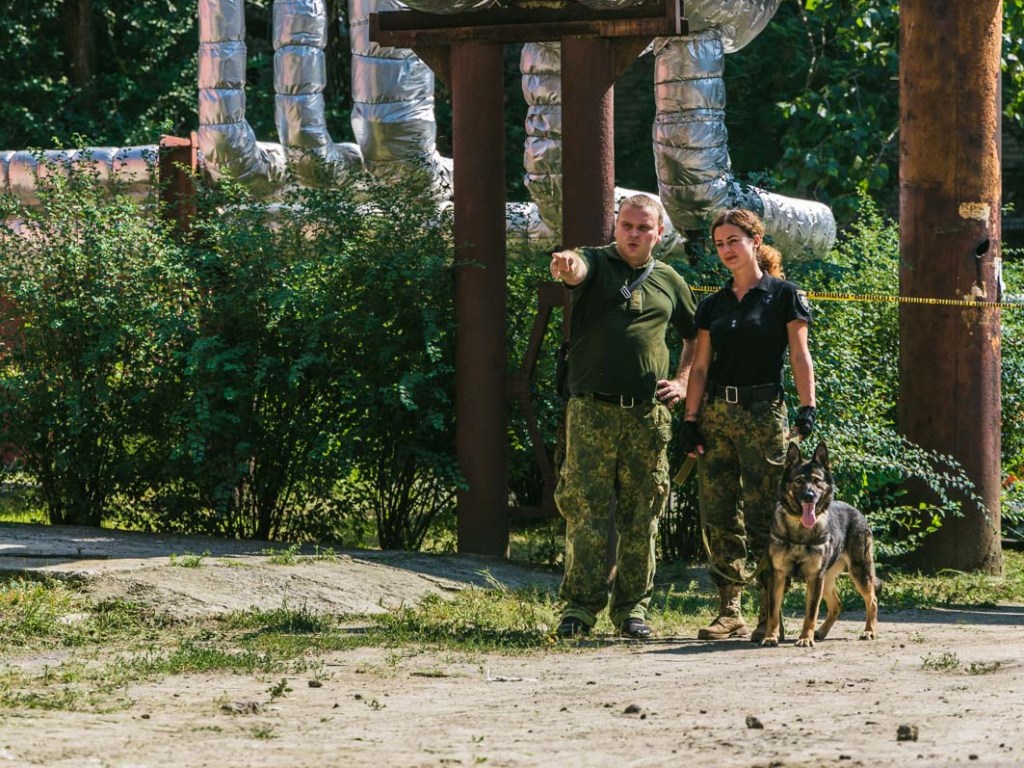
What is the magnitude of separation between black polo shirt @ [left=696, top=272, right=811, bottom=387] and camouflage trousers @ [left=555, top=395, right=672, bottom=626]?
0.42 metres

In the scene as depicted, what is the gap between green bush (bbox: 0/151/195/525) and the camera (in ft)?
35.1

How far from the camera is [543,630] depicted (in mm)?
8109

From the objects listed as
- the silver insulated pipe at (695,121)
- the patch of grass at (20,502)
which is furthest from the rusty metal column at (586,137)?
the patch of grass at (20,502)

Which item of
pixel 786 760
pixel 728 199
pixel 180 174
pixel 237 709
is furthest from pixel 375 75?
pixel 786 760

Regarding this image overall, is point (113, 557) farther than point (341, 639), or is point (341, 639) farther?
point (113, 557)

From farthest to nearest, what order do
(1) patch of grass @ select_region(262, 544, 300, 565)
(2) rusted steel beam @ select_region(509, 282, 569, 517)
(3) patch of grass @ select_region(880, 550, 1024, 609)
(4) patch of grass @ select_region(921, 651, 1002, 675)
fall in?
(2) rusted steel beam @ select_region(509, 282, 569, 517) < (3) patch of grass @ select_region(880, 550, 1024, 609) < (1) patch of grass @ select_region(262, 544, 300, 565) < (4) patch of grass @ select_region(921, 651, 1002, 675)

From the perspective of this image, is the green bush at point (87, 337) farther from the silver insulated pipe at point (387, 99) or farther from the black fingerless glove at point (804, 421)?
the black fingerless glove at point (804, 421)

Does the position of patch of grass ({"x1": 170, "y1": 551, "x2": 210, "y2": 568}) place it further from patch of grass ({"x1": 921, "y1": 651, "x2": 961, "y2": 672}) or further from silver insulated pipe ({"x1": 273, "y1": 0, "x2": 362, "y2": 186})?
silver insulated pipe ({"x1": 273, "y1": 0, "x2": 362, "y2": 186})

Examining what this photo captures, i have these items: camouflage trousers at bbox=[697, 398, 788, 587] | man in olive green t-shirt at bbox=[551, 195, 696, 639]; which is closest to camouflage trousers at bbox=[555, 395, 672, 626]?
man in olive green t-shirt at bbox=[551, 195, 696, 639]

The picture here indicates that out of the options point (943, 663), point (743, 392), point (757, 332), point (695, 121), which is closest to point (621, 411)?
point (743, 392)

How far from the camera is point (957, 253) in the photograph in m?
10.8

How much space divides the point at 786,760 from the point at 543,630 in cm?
307

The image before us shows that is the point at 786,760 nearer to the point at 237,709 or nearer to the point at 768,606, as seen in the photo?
the point at 237,709

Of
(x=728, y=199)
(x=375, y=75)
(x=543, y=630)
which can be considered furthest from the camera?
(x=375, y=75)
